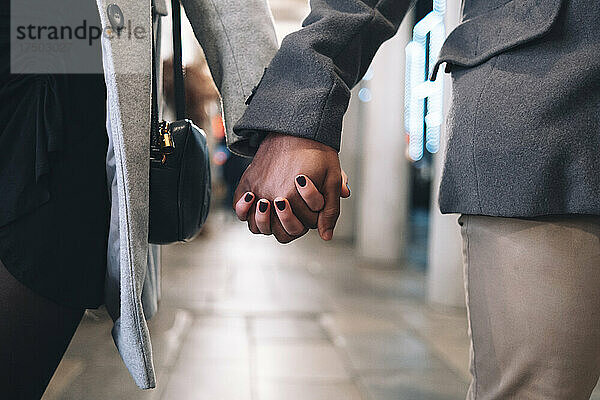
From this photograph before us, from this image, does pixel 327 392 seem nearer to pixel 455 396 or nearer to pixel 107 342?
pixel 455 396

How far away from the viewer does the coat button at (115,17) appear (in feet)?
2.69

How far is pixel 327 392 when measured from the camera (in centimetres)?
249

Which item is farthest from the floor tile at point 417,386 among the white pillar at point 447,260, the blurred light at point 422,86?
the blurred light at point 422,86

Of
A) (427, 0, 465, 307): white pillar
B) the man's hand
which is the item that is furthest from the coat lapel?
(427, 0, 465, 307): white pillar

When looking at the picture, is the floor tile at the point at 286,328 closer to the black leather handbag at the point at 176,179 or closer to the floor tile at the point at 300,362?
the floor tile at the point at 300,362

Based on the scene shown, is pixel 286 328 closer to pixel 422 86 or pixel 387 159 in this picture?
pixel 387 159

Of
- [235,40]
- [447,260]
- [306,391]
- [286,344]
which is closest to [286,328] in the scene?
[286,344]

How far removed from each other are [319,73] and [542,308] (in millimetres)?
429

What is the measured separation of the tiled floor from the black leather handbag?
0.25 meters

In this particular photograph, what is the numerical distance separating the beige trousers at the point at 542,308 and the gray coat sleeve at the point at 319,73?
0.28 m

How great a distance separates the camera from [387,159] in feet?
19.1

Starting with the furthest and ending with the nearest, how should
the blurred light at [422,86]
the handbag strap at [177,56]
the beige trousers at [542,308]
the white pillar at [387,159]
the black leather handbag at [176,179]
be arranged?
the blurred light at [422,86]
the white pillar at [387,159]
the handbag strap at [177,56]
the black leather handbag at [176,179]
the beige trousers at [542,308]

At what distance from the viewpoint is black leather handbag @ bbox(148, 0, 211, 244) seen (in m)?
0.91
